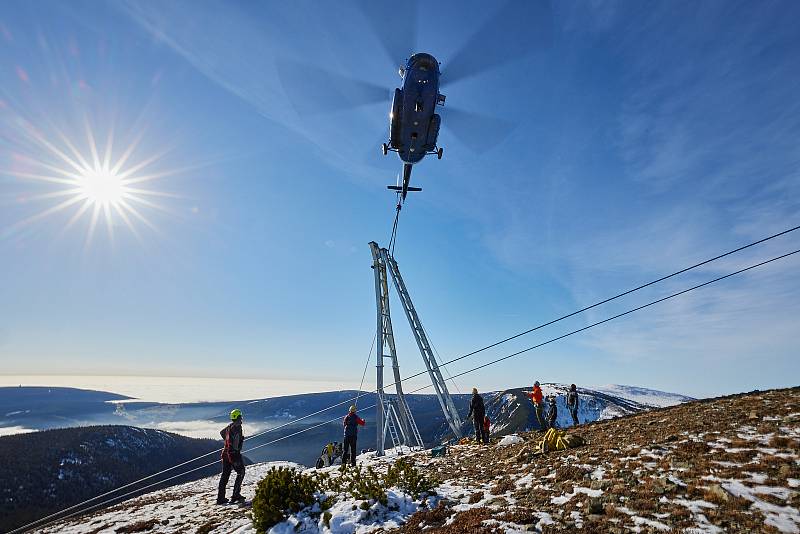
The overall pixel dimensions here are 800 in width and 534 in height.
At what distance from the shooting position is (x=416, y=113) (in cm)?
2034

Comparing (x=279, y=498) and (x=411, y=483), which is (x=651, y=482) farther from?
(x=279, y=498)

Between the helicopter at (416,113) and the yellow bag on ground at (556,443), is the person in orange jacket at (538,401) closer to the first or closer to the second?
the yellow bag on ground at (556,443)

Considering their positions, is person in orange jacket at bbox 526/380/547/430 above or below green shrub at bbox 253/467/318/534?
above

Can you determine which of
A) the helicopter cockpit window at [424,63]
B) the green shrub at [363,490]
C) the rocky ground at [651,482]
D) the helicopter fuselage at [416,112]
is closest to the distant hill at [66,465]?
the green shrub at [363,490]

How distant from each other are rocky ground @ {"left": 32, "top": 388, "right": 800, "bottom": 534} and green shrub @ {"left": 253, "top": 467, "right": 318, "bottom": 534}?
369 mm

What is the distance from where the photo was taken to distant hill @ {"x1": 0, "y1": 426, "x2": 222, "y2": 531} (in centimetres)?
10212

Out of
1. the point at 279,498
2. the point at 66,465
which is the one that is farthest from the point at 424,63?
the point at 66,465

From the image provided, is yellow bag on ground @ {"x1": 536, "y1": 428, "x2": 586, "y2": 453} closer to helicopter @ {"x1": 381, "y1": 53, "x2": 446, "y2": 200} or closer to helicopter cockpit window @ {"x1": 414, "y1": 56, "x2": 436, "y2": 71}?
helicopter @ {"x1": 381, "y1": 53, "x2": 446, "y2": 200}

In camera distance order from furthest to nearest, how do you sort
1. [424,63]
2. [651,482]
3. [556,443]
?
1. [424,63]
2. [556,443]
3. [651,482]

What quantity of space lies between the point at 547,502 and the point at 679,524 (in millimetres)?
2827

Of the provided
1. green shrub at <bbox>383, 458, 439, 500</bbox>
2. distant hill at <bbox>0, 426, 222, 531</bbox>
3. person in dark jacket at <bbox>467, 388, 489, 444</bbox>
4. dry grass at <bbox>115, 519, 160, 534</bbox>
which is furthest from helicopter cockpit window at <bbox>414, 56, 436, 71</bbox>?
distant hill at <bbox>0, 426, 222, 531</bbox>

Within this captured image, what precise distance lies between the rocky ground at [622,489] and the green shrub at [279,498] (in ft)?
1.21

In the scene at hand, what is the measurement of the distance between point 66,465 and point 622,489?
171 metres

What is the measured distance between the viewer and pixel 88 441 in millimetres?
134125
